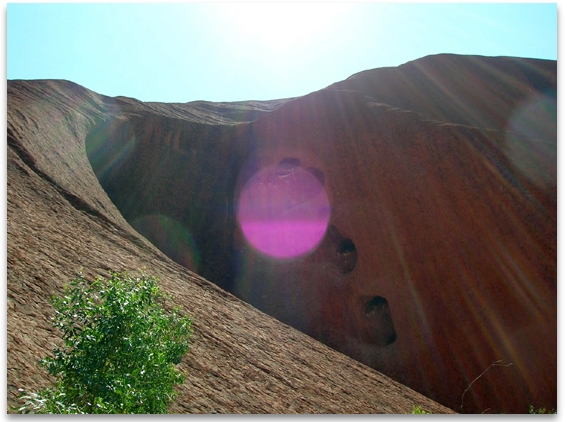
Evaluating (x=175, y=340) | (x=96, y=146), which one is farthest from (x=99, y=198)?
(x=175, y=340)

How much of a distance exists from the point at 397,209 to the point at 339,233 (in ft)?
9.28

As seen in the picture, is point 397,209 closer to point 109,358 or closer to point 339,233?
point 339,233

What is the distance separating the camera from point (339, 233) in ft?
57.3

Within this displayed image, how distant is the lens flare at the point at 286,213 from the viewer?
18.1 m

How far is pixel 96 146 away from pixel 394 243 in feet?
37.4

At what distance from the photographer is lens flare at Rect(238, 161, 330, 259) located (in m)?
18.1

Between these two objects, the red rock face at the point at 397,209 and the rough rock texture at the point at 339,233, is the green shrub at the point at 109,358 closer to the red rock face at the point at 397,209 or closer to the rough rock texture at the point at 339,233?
the rough rock texture at the point at 339,233

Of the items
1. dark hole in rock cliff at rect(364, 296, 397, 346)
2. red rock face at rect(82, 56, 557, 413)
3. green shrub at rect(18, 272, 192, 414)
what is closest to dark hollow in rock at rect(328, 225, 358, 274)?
red rock face at rect(82, 56, 557, 413)

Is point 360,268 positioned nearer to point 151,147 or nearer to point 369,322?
point 369,322

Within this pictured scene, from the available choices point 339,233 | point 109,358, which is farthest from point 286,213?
point 109,358

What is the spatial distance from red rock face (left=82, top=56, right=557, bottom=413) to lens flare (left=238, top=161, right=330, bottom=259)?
0.08 meters

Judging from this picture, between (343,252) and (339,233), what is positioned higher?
(339,233)

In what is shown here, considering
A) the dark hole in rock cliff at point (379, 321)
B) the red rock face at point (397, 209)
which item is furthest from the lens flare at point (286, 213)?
the dark hole in rock cliff at point (379, 321)

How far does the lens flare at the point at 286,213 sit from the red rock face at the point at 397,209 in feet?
0.26
